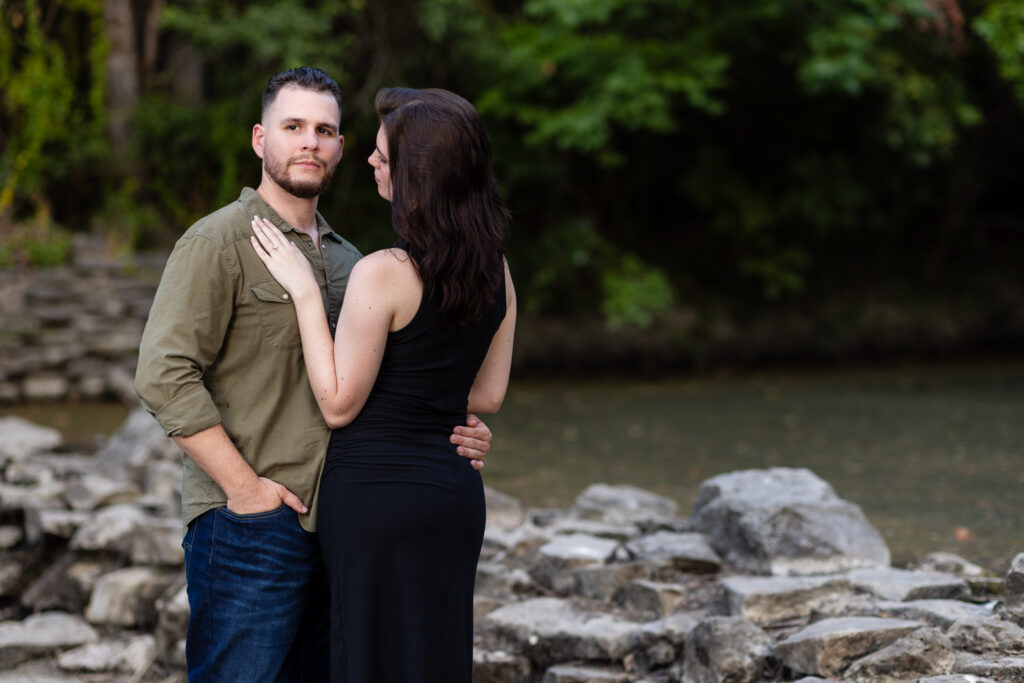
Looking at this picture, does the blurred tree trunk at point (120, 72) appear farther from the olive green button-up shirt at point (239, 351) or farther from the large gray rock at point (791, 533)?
the olive green button-up shirt at point (239, 351)

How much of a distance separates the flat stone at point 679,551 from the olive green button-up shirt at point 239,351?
2.55 metres

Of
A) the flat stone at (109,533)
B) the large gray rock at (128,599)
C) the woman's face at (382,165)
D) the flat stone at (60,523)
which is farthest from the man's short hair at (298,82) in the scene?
the flat stone at (60,523)

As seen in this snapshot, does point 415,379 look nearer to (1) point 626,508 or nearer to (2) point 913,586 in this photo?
(2) point 913,586

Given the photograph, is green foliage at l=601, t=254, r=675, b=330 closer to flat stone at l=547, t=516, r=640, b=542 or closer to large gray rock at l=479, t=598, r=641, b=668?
flat stone at l=547, t=516, r=640, b=542

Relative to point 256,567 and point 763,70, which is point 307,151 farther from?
point 763,70

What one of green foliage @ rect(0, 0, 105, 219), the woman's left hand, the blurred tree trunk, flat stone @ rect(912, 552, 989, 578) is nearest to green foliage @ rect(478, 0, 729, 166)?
the blurred tree trunk

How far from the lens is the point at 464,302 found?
2516 millimetres

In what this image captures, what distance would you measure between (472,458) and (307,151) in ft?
2.87

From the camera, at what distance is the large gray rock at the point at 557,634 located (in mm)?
4043

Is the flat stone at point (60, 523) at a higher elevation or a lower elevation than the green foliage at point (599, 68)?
lower

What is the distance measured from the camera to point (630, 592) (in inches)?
176

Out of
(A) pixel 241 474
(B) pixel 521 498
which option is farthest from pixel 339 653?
(B) pixel 521 498

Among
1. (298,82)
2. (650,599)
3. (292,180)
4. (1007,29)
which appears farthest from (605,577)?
(1007,29)

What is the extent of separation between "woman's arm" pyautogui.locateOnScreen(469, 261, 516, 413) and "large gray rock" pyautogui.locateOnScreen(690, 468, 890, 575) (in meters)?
2.28
